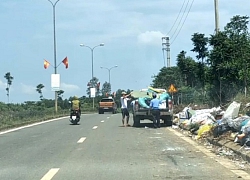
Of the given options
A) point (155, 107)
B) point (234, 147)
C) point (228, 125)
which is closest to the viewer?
point (234, 147)

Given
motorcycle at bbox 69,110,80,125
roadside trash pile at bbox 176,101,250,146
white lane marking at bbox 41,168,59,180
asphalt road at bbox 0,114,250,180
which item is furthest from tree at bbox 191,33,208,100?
white lane marking at bbox 41,168,59,180

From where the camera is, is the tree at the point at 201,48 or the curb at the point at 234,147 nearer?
the curb at the point at 234,147

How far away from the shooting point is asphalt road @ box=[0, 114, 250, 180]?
10.9m

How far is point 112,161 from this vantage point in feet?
42.9

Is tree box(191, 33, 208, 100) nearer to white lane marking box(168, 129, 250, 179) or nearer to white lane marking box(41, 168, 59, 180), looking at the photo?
white lane marking box(168, 129, 250, 179)

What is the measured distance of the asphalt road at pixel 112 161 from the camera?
10.9 m

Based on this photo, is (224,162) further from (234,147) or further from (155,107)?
(155,107)

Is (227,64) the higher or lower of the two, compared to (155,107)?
higher

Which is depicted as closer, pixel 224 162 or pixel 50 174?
pixel 50 174

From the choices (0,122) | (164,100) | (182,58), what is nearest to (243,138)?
(164,100)

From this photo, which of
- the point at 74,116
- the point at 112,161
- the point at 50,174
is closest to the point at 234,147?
the point at 112,161

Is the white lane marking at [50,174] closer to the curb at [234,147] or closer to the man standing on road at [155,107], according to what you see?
the curb at [234,147]

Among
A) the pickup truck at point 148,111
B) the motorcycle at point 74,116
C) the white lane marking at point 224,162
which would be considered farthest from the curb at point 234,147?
the motorcycle at point 74,116

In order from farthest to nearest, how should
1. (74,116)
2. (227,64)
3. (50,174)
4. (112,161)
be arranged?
1. (227,64)
2. (74,116)
3. (112,161)
4. (50,174)
